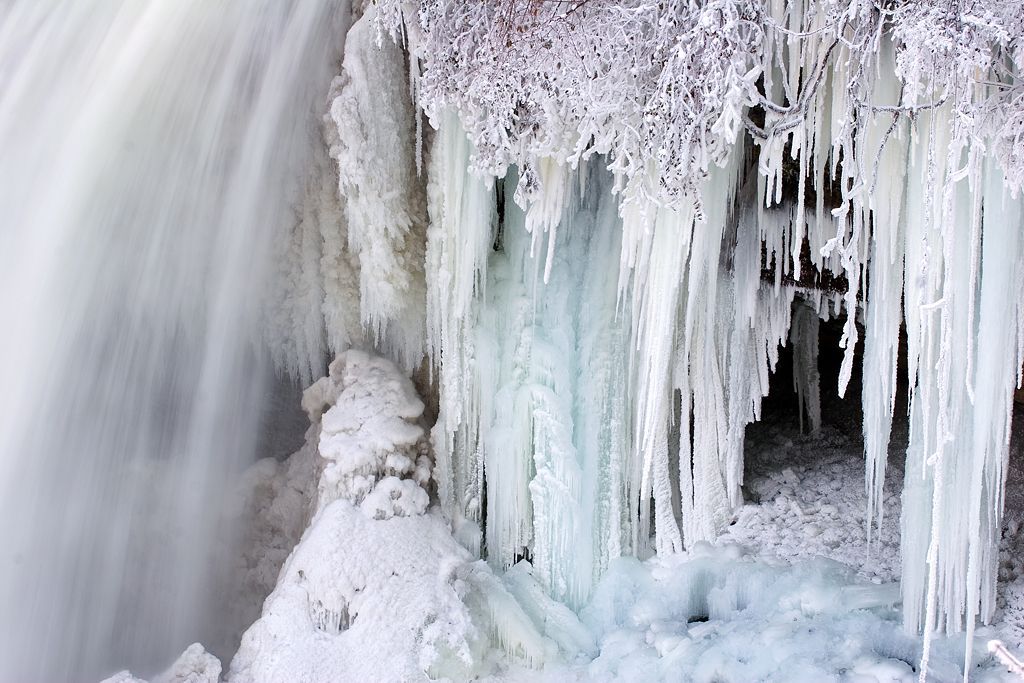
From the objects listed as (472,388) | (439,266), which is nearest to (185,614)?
(472,388)

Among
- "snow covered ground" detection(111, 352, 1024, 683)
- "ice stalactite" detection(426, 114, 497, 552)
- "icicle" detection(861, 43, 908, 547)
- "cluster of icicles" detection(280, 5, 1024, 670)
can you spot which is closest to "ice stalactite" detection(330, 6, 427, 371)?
"cluster of icicles" detection(280, 5, 1024, 670)

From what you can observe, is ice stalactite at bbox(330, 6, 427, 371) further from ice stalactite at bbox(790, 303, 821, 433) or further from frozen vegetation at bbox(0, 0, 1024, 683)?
ice stalactite at bbox(790, 303, 821, 433)

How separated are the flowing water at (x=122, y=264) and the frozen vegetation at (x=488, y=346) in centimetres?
2

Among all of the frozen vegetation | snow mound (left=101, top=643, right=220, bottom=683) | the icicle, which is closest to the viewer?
the icicle

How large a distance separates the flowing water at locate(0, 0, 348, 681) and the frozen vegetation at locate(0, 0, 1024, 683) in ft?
0.07

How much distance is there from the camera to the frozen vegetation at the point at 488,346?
350cm

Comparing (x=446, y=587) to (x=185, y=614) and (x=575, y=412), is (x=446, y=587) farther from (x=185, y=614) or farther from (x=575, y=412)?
(x=185, y=614)

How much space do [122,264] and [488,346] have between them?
205 cm

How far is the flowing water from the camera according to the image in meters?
4.68

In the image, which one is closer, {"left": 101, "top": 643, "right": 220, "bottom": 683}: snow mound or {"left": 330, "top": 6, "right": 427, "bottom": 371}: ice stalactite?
{"left": 101, "top": 643, "right": 220, "bottom": 683}: snow mound

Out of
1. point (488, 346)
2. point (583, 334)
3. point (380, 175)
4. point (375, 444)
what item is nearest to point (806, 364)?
point (583, 334)

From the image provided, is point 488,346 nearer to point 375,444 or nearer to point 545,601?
point 375,444

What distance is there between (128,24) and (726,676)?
14.1 feet

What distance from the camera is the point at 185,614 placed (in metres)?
5.64
